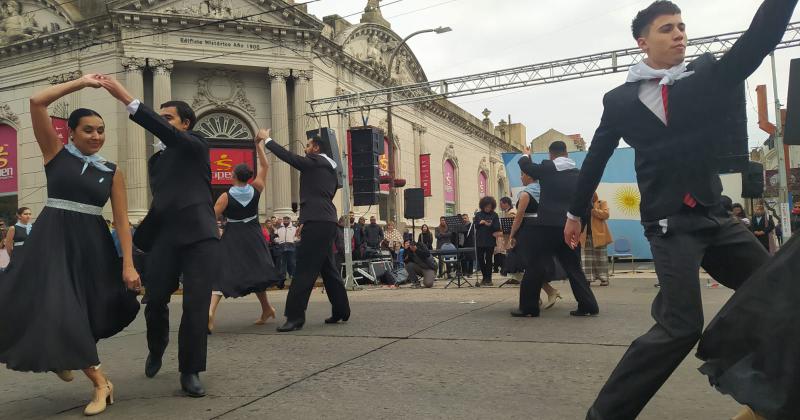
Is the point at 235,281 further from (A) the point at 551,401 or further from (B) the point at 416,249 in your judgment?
(B) the point at 416,249

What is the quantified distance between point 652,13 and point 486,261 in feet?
32.4

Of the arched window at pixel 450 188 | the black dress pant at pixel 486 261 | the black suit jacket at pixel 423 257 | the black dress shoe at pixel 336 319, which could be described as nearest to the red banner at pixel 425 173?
the arched window at pixel 450 188

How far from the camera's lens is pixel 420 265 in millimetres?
13242

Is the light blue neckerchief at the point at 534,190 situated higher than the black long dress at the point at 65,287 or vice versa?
the light blue neckerchief at the point at 534,190

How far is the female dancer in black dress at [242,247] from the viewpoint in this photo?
612cm

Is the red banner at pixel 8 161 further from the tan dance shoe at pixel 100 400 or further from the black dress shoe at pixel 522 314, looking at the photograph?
the tan dance shoe at pixel 100 400

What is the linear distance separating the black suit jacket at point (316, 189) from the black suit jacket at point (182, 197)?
2173mm

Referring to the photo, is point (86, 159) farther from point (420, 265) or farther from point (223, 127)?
point (223, 127)

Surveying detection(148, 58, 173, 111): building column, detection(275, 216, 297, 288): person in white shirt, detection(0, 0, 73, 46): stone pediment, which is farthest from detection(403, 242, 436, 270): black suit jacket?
detection(0, 0, 73, 46): stone pediment

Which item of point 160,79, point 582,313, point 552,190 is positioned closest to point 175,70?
point 160,79

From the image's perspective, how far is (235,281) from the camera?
6102 millimetres

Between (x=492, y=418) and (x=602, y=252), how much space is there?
9.12m

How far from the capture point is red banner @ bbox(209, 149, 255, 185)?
2202 centimetres

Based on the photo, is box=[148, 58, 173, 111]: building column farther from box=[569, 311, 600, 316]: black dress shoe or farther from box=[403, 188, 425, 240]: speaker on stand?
box=[569, 311, 600, 316]: black dress shoe
